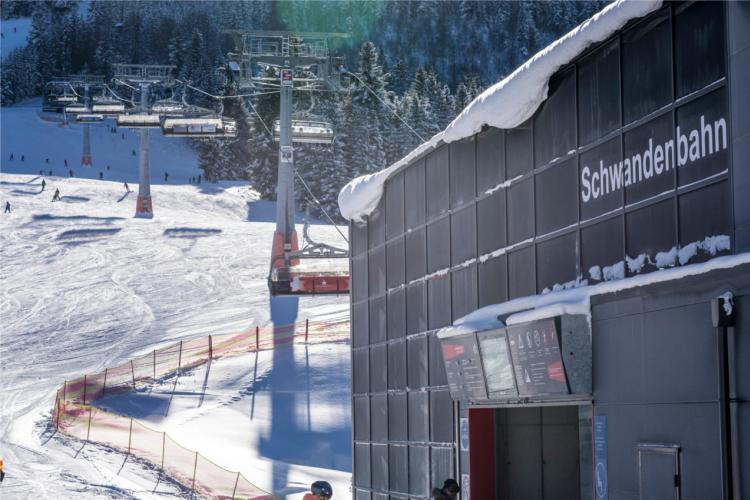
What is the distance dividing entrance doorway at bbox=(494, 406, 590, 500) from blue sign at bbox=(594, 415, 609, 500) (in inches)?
179

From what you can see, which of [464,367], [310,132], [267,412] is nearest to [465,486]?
[464,367]

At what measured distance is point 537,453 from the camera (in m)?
15.9

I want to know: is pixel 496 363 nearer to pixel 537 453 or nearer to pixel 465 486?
pixel 465 486

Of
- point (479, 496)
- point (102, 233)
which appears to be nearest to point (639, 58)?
point (479, 496)

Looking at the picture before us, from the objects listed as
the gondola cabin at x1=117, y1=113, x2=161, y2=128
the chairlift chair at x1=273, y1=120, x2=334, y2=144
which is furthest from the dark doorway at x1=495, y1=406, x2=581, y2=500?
the gondola cabin at x1=117, y1=113, x2=161, y2=128

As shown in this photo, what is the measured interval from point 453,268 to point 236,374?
23840mm

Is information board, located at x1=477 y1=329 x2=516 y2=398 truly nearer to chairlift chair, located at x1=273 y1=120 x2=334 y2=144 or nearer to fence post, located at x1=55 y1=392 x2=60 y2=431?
fence post, located at x1=55 y1=392 x2=60 y2=431

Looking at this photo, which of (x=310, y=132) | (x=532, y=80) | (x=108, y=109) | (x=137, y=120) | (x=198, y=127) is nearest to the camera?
(x=532, y=80)

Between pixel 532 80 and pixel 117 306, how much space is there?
4179 centimetres

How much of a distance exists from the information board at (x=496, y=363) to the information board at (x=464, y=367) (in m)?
0.19

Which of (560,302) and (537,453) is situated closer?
(560,302)

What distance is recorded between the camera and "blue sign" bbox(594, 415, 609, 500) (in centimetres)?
1036

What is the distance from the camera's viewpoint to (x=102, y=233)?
Answer: 67438 mm

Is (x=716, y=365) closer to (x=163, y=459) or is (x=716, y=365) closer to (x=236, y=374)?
(x=163, y=459)
